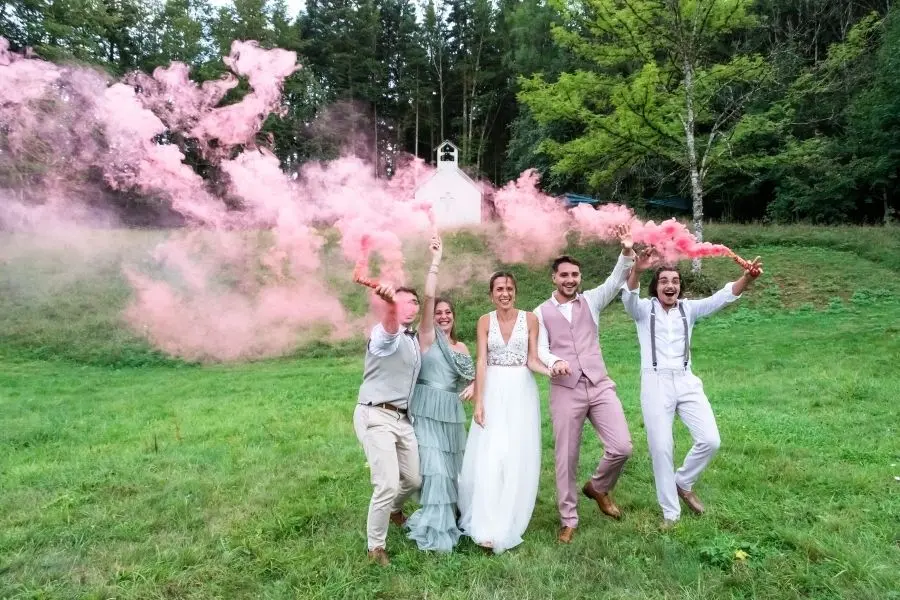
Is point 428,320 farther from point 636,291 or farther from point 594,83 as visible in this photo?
point 594,83

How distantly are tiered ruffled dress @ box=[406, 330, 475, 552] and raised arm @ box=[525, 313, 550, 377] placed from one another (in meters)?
0.53

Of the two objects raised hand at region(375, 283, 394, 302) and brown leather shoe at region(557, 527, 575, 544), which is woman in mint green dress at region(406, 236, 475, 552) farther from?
brown leather shoe at region(557, 527, 575, 544)

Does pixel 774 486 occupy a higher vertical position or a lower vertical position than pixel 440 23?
lower

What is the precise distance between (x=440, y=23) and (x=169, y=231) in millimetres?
25161

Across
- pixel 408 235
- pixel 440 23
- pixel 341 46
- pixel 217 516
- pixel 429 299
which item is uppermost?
pixel 440 23

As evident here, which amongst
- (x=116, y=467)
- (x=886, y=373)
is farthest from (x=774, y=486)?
(x=116, y=467)

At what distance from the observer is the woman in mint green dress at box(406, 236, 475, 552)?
4500 mm

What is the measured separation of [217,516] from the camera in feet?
16.6

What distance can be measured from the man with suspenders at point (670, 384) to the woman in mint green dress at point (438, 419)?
4.92 ft

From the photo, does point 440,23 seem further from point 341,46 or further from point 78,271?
point 78,271

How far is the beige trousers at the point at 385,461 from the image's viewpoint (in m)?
4.23

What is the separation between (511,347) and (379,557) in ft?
6.06

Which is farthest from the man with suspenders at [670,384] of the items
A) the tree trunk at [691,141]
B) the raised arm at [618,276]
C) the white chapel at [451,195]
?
the white chapel at [451,195]

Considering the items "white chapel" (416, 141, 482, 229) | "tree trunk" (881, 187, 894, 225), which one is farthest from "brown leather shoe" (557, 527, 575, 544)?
"tree trunk" (881, 187, 894, 225)
